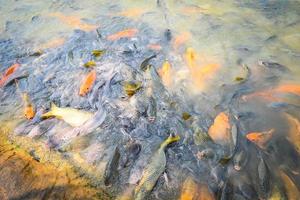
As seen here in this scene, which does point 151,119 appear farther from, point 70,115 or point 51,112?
point 51,112

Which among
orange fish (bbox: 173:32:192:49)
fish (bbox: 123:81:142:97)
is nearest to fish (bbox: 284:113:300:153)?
fish (bbox: 123:81:142:97)

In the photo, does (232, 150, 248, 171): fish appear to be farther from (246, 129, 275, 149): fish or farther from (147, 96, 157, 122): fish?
(147, 96, 157, 122): fish

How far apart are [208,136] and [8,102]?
2.14 metres

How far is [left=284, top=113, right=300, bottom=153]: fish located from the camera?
2.84 m

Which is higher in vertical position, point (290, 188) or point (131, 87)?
point (131, 87)

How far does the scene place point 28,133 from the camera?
3.01 metres

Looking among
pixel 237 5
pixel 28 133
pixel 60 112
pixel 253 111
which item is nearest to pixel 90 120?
pixel 60 112

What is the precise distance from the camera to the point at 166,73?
3.69 m

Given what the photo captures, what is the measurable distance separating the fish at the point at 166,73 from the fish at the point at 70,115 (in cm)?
91

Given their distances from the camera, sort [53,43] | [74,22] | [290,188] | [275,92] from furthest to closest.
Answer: [74,22] < [53,43] < [275,92] < [290,188]

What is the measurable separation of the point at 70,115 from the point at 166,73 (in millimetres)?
1193

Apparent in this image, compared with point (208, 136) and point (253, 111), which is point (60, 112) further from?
point (253, 111)

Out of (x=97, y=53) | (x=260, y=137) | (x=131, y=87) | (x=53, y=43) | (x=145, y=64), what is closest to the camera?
(x=260, y=137)

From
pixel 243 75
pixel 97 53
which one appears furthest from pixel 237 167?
pixel 97 53
